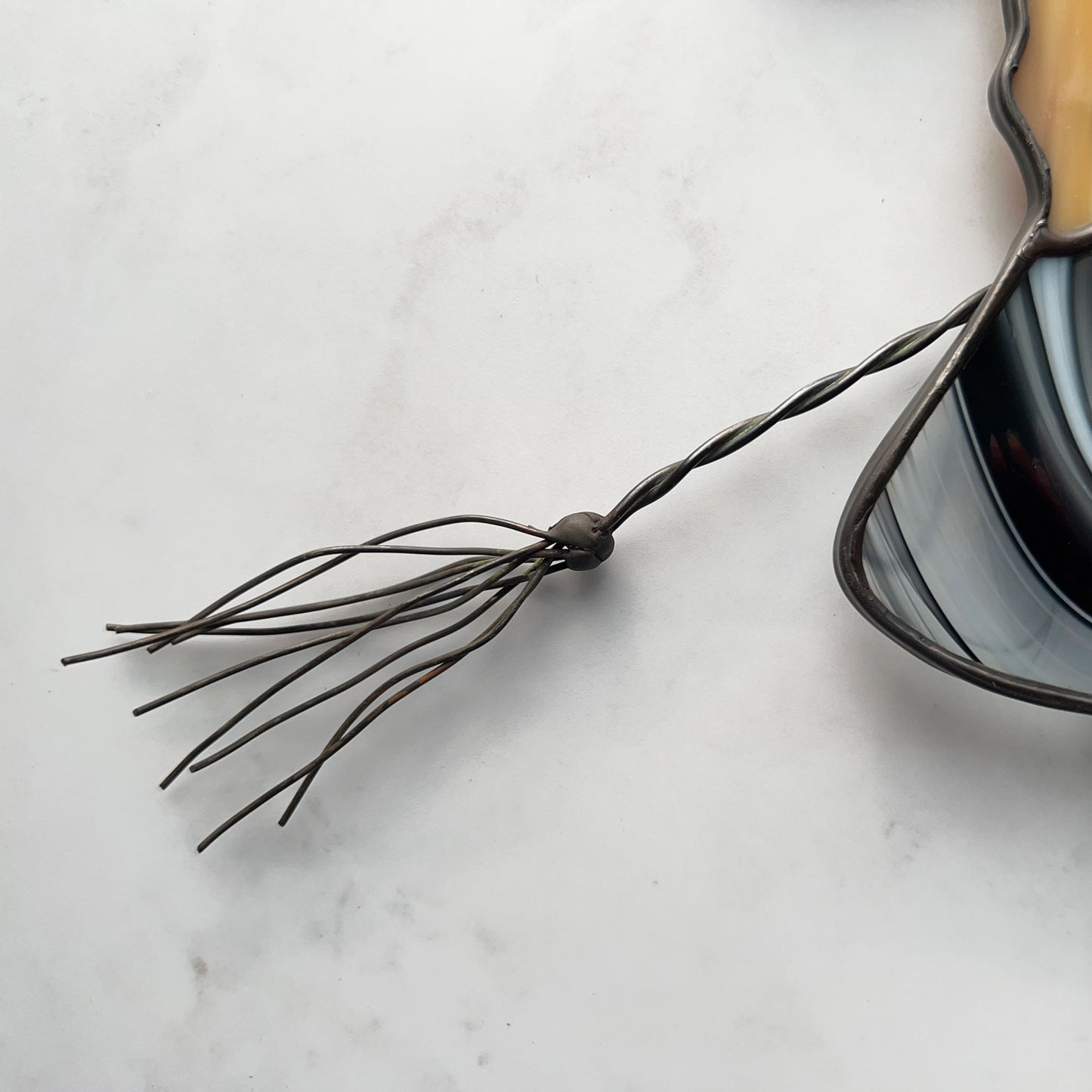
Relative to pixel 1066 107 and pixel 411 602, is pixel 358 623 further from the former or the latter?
pixel 1066 107

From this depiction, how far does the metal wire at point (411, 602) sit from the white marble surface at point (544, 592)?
0.04 metres

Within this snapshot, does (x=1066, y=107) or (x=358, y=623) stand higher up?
(x=1066, y=107)

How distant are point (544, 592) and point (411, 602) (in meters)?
0.12

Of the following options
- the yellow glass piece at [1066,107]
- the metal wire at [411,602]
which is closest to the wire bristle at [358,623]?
the metal wire at [411,602]

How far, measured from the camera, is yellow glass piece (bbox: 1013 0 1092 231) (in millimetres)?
678

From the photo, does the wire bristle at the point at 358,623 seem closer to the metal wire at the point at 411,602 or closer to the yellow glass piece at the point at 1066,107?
the metal wire at the point at 411,602

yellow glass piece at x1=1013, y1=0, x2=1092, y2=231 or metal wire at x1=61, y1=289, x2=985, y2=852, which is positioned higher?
yellow glass piece at x1=1013, y1=0, x2=1092, y2=231

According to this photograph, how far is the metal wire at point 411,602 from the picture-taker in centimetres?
73

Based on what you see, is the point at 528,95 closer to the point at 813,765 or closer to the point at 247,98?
the point at 247,98

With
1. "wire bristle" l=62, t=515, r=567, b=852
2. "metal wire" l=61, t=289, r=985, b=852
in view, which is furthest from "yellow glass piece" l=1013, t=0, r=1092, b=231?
"wire bristle" l=62, t=515, r=567, b=852

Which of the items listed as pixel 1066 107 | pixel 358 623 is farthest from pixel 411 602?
pixel 1066 107

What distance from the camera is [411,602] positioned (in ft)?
2.44

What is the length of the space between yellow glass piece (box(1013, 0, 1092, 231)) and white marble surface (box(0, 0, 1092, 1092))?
0.30 ft

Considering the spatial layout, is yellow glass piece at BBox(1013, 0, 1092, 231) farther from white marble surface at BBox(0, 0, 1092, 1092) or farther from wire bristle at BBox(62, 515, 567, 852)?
wire bristle at BBox(62, 515, 567, 852)
